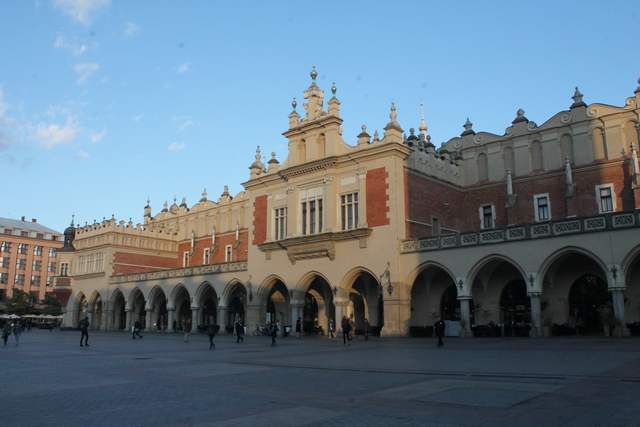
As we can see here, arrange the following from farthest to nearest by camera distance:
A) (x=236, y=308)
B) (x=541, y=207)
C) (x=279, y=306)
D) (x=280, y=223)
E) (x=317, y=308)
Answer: (x=236, y=308), (x=279, y=306), (x=317, y=308), (x=280, y=223), (x=541, y=207)

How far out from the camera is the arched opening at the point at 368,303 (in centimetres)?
3634

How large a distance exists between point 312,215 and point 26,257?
80142mm

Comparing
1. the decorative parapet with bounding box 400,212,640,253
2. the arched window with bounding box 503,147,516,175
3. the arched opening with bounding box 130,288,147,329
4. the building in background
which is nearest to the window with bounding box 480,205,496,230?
the arched window with bounding box 503,147,516,175

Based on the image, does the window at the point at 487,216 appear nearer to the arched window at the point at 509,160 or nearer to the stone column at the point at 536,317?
the arched window at the point at 509,160

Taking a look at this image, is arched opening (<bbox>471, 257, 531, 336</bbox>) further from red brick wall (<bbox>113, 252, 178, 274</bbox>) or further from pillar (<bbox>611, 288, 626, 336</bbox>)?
red brick wall (<bbox>113, 252, 178, 274</bbox>)

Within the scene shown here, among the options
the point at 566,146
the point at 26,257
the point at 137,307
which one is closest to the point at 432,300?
the point at 566,146

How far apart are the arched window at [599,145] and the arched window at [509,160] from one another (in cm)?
518

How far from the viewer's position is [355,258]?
34281 millimetres

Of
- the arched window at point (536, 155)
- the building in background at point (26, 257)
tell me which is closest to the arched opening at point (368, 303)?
the arched window at point (536, 155)

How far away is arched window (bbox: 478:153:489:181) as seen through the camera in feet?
130

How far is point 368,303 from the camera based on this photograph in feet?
121

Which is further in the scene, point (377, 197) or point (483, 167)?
point (483, 167)

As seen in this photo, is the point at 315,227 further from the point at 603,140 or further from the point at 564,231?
the point at 603,140

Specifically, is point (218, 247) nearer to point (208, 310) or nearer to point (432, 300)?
point (208, 310)
